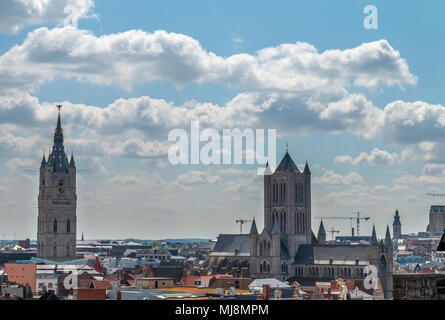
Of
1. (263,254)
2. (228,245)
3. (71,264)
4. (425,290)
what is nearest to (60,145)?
(71,264)

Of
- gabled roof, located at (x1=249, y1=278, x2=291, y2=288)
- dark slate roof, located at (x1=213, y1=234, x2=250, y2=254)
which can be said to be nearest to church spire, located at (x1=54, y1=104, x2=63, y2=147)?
dark slate roof, located at (x1=213, y1=234, x2=250, y2=254)

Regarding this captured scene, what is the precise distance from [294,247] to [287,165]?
1148 centimetres

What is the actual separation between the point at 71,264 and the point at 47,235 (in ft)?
48.2

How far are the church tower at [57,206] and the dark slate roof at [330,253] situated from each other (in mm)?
45323

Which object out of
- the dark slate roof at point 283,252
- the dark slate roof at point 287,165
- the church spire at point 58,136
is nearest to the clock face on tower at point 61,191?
the church spire at point 58,136

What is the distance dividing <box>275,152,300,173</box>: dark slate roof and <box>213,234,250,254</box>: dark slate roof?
1206cm

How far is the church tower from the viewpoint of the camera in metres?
164

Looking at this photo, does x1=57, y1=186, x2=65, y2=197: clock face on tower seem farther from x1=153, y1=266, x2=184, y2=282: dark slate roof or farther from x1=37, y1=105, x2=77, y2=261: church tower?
x1=153, y1=266, x2=184, y2=282: dark slate roof

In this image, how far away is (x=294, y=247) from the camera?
137 meters

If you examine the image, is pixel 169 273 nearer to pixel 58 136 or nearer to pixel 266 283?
pixel 266 283

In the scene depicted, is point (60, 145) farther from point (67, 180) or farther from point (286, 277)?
point (286, 277)

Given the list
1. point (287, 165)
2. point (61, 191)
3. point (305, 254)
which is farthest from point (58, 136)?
point (305, 254)
